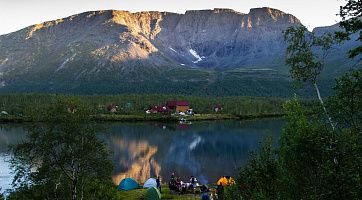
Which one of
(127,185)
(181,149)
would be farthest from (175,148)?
(127,185)

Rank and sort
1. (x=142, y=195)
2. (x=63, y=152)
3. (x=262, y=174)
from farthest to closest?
(x=142, y=195) < (x=63, y=152) < (x=262, y=174)

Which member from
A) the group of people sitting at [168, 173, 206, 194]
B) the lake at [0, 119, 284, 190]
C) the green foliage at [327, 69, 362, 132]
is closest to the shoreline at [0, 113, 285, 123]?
the lake at [0, 119, 284, 190]

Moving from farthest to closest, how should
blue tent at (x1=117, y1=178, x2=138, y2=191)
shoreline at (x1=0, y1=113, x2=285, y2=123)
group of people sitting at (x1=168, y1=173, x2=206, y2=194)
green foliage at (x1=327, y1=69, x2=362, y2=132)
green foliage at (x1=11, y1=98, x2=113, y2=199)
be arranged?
shoreline at (x1=0, y1=113, x2=285, y2=123) → blue tent at (x1=117, y1=178, x2=138, y2=191) → group of people sitting at (x1=168, y1=173, x2=206, y2=194) → green foliage at (x1=11, y1=98, x2=113, y2=199) → green foliage at (x1=327, y1=69, x2=362, y2=132)

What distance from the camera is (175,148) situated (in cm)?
10969

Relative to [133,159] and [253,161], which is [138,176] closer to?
[133,159]

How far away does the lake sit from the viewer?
7704 cm

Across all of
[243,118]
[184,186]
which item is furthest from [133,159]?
[243,118]

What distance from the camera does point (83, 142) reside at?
1457 inches

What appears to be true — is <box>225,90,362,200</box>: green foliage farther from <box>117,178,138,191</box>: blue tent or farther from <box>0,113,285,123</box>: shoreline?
<box>0,113,285,123</box>: shoreline

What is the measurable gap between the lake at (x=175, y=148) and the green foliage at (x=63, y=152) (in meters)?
12.5

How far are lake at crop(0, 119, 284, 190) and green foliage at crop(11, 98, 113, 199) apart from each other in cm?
1254

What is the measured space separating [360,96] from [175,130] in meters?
125

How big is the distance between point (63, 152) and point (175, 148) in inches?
2913

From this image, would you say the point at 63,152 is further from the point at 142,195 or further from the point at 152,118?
the point at 152,118
